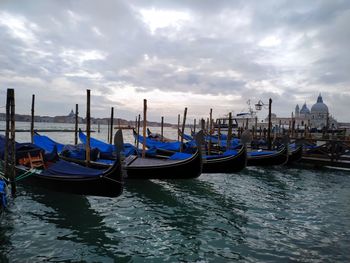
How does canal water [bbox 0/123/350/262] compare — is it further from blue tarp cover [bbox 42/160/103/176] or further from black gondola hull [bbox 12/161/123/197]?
blue tarp cover [bbox 42/160/103/176]

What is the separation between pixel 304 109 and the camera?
263ft

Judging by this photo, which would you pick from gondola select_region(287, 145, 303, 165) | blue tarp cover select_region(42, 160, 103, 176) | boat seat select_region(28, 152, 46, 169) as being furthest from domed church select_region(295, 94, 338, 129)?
blue tarp cover select_region(42, 160, 103, 176)

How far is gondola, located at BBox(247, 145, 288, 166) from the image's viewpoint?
14.4 metres

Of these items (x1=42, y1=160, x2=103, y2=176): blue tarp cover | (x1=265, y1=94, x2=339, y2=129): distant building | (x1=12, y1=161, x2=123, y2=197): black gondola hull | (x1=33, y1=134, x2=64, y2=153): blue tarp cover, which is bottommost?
(x1=12, y1=161, x2=123, y2=197): black gondola hull

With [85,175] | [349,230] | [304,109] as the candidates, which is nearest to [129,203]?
[85,175]

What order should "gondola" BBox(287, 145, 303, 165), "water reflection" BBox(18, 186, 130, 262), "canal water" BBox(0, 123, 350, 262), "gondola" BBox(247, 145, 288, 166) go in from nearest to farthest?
"canal water" BBox(0, 123, 350, 262) < "water reflection" BBox(18, 186, 130, 262) < "gondola" BBox(247, 145, 288, 166) < "gondola" BBox(287, 145, 303, 165)

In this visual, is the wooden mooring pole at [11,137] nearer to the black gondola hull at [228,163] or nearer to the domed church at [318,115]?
the black gondola hull at [228,163]

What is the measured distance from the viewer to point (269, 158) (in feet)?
47.4

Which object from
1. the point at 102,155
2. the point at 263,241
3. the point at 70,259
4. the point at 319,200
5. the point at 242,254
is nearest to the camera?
the point at 70,259

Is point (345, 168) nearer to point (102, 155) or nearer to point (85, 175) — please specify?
point (102, 155)

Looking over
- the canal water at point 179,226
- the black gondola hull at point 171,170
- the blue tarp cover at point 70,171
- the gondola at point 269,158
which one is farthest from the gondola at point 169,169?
the gondola at point 269,158

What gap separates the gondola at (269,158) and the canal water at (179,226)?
12.3 ft

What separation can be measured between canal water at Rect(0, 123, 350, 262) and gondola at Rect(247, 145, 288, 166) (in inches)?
148

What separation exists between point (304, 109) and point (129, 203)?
80.9m
